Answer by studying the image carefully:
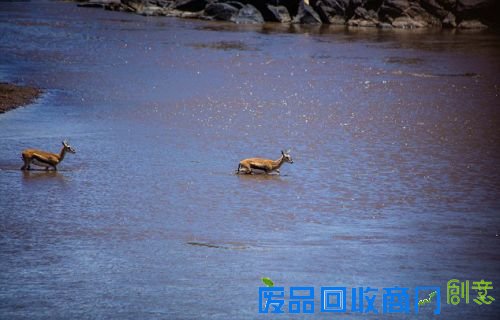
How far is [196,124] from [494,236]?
986cm

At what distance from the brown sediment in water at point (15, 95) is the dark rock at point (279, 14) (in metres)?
27.3

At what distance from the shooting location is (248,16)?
52.6 metres

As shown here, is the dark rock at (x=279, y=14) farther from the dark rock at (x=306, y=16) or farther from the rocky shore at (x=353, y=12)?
the dark rock at (x=306, y=16)

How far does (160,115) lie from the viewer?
23.3 m


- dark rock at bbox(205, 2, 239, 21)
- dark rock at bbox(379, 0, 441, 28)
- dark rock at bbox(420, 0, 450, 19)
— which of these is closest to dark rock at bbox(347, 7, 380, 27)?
dark rock at bbox(379, 0, 441, 28)

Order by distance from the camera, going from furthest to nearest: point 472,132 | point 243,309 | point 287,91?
point 287,91, point 472,132, point 243,309

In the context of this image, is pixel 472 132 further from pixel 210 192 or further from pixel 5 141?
pixel 5 141

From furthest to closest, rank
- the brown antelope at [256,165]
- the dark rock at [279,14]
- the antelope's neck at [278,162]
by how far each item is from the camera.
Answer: the dark rock at [279,14], the antelope's neck at [278,162], the brown antelope at [256,165]

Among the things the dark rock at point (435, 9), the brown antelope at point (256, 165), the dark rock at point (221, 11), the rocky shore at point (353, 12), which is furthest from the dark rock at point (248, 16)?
the brown antelope at point (256, 165)

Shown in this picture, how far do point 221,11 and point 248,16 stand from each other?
1.63m

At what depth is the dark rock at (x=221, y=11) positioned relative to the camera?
173 ft

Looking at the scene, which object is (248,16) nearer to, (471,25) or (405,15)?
(405,15)

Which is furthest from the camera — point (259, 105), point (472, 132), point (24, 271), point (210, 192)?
point (259, 105)

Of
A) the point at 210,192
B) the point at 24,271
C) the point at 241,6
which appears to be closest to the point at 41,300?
the point at 24,271
